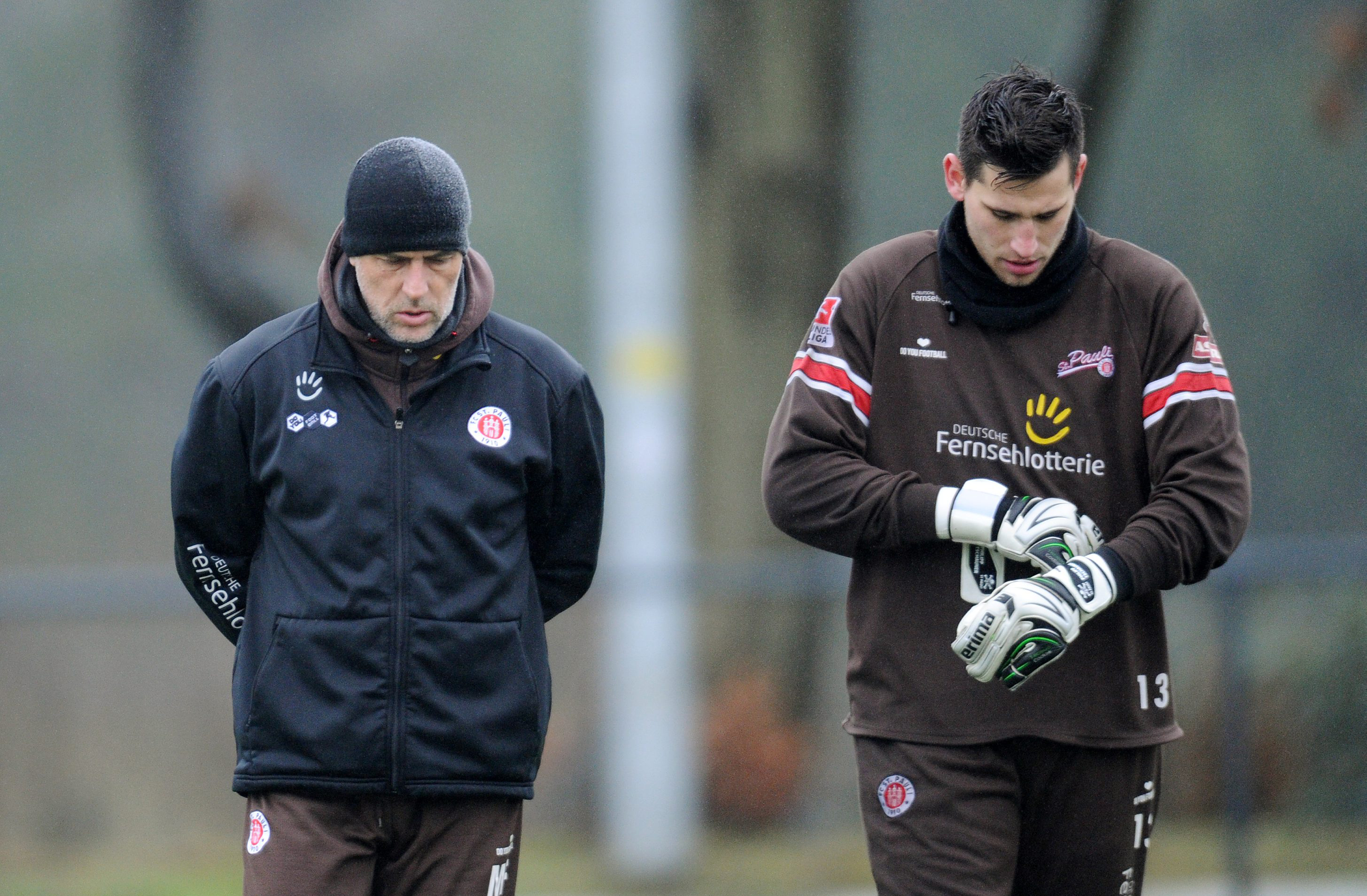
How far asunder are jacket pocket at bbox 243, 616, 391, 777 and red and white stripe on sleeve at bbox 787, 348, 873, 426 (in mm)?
1043

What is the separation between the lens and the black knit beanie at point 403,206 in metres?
3.67

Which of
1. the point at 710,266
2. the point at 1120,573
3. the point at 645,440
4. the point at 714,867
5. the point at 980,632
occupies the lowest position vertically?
the point at 714,867

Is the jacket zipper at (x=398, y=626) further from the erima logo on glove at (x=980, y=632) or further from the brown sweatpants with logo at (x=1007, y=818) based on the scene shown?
the erima logo on glove at (x=980, y=632)

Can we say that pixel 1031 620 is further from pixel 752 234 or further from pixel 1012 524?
pixel 752 234

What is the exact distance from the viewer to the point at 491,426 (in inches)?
150

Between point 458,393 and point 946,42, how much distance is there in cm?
812

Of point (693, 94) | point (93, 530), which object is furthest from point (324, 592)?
point (93, 530)

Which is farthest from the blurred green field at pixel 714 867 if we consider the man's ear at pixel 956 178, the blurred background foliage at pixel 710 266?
the man's ear at pixel 956 178

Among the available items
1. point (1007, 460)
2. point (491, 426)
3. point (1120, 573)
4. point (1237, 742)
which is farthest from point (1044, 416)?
point (1237, 742)

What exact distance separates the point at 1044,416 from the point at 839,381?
0.44 meters

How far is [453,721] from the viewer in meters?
3.66


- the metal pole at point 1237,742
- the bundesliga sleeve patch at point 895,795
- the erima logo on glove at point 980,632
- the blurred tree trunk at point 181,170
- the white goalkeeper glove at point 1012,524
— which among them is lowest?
the metal pole at point 1237,742

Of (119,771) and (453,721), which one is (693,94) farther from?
(453,721)

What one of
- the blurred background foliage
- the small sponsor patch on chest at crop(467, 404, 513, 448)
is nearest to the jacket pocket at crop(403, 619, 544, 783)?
the small sponsor patch on chest at crop(467, 404, 513, 448)
